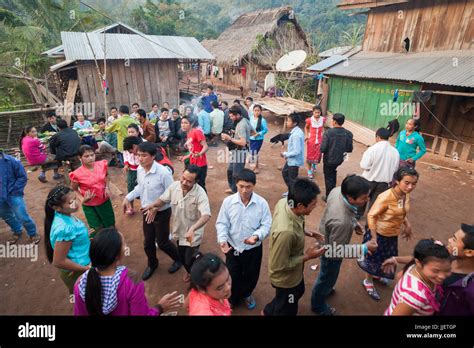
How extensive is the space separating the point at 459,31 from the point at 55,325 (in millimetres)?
12468

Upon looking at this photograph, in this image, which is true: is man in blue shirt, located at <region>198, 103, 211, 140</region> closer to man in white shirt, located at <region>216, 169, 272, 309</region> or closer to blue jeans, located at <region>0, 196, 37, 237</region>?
blue jeans, located at <region>0, 196, 37, 237</region>

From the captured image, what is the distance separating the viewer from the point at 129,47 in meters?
11.5

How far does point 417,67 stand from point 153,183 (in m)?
9.58

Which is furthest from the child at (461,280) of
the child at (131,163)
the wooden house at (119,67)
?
the wooden house at (119,67)

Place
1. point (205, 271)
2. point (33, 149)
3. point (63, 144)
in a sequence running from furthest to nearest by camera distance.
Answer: point (33, 149) → point (63, 144) → point (205, 271)

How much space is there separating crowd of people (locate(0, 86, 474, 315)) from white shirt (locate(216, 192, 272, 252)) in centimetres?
1

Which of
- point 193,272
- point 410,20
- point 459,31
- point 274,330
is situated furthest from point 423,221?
point 410,20

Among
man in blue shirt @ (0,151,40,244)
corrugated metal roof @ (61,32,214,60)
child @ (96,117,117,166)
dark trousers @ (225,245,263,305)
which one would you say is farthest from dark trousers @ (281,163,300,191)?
corrugated metal roof @ (61,32,214,60)

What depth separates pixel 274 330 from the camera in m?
1.84

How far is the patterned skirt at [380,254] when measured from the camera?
3.43m

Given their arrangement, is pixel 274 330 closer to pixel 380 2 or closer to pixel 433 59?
pixel 433 59

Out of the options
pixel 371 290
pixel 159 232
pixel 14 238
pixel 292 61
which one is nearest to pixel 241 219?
pixel 159 232

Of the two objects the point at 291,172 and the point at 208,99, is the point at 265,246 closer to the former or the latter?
the point at 291,172

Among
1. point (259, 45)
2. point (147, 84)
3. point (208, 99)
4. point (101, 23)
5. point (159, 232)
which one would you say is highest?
point (101, 23)
